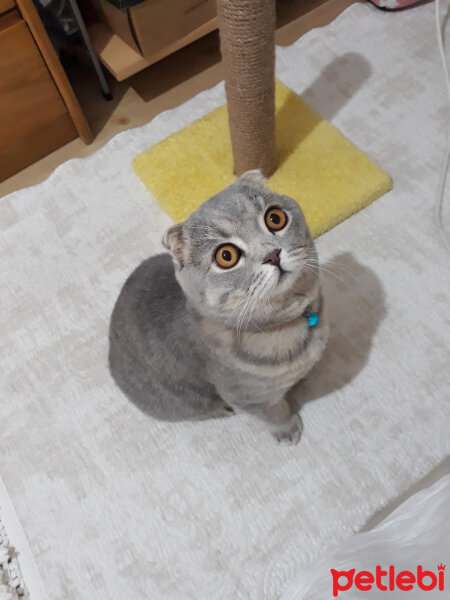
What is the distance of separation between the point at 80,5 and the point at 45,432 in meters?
1.46

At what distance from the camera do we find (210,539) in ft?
3.22

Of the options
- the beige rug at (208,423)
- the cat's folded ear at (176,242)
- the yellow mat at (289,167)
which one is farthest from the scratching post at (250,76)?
the cat's folded ear at (176,242)

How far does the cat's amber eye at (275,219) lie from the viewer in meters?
0.73

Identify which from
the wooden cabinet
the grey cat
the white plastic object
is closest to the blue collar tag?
the grey cat

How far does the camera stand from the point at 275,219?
73 cm

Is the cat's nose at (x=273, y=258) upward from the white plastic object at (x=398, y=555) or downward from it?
upward

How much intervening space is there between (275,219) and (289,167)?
28.2 inches

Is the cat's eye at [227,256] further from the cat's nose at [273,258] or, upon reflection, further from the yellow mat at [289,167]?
the yellow mat at [289,167]

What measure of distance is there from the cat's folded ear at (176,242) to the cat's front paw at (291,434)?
0.48 meters

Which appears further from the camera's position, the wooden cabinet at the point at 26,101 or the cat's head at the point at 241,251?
the wooden cabinet at the point at 26,101

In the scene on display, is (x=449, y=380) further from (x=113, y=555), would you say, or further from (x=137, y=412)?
(x=113, y=555)

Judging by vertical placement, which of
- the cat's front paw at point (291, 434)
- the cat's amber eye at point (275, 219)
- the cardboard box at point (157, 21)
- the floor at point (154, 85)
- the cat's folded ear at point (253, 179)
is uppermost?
the cardboard box at point (157, 21)

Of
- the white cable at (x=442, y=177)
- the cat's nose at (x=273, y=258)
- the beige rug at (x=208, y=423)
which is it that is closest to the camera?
the cat's nose at (x=273, y=258)

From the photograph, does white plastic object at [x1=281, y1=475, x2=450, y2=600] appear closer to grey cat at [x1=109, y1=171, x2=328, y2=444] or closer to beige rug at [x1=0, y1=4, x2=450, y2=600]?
beige rug at [x1=0, y1=4, x2=450, y2=600]
